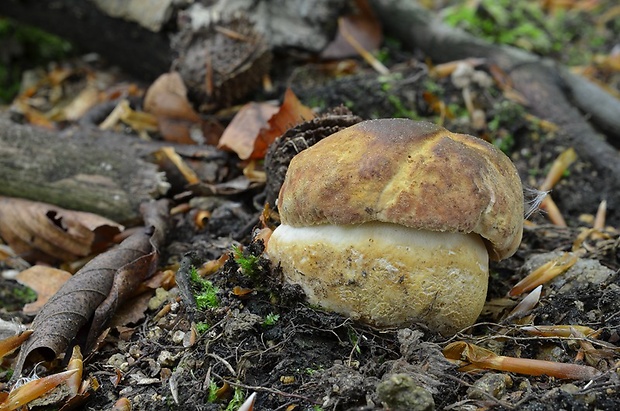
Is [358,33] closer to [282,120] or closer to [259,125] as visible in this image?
[259,125]

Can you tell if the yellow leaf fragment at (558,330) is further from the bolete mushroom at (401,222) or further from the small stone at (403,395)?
the small stone at (403,395)

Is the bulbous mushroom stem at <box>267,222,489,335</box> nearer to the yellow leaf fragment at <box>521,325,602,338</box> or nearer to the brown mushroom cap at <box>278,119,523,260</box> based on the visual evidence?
the brown mushroom cap at <box>278,119,523,260</box>

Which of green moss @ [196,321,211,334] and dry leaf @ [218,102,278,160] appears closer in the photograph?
green moss @ [196,321,211,334]

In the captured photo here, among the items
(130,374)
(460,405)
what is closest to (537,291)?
(460,405)

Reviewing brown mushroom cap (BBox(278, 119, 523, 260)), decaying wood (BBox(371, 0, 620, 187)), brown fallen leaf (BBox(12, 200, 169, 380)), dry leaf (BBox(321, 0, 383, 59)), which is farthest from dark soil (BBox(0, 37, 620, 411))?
dry leaf (BBox(321, 0, 383, 59))

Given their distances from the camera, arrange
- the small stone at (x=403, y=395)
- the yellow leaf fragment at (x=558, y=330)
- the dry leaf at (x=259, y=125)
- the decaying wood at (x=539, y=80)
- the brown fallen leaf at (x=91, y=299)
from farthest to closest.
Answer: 1. the decaying wood at (x=539, y=80)
2. the dry leaf at (x=259, y=125)
3. the brown fallen leaf at (x=91, y=299)
4. the yellow leaf fragment at (x=558, y=330)
5. the small stone at (x=403, y=395)

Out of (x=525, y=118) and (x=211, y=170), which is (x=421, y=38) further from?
(x=211, y=170)

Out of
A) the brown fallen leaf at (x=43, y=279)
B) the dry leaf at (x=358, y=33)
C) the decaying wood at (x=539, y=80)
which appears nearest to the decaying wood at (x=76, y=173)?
the brown fallen leaf at (x=43, y=279)
